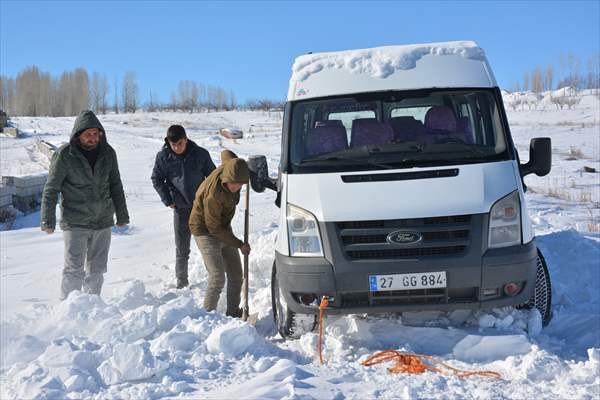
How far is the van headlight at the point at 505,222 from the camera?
4.30 meters

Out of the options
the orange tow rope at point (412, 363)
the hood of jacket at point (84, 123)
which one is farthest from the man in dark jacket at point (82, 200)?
the orange tow rope at point (412, 363)

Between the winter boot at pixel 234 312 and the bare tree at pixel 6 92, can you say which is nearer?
the winter boot at pixel 234 312

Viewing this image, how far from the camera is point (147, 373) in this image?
3.65 metres

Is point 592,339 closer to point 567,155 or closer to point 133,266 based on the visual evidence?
point 133,266

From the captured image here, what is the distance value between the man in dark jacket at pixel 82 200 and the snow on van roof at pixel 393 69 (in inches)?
76.9

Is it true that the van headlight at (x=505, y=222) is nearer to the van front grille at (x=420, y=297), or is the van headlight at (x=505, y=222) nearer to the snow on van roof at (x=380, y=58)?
the van front grille at (x=420, y=297)

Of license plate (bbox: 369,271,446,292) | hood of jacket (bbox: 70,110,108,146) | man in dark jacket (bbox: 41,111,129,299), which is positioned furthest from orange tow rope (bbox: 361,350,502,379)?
hood of jacket (bbox: 70,110,108,146)

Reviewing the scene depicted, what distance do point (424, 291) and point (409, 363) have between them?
1.81 feet

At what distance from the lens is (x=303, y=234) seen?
174 inches

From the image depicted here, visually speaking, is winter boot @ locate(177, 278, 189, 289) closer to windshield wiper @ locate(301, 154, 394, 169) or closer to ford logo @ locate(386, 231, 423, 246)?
windshield wiper @ locate(301, 154, 394, 169)

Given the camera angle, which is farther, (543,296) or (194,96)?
(194,96)

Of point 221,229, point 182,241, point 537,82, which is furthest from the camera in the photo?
point 537,82

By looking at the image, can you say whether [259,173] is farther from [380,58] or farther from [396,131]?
[380,58]

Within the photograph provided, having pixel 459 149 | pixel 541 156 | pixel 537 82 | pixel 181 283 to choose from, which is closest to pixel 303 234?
pixel 459 149
